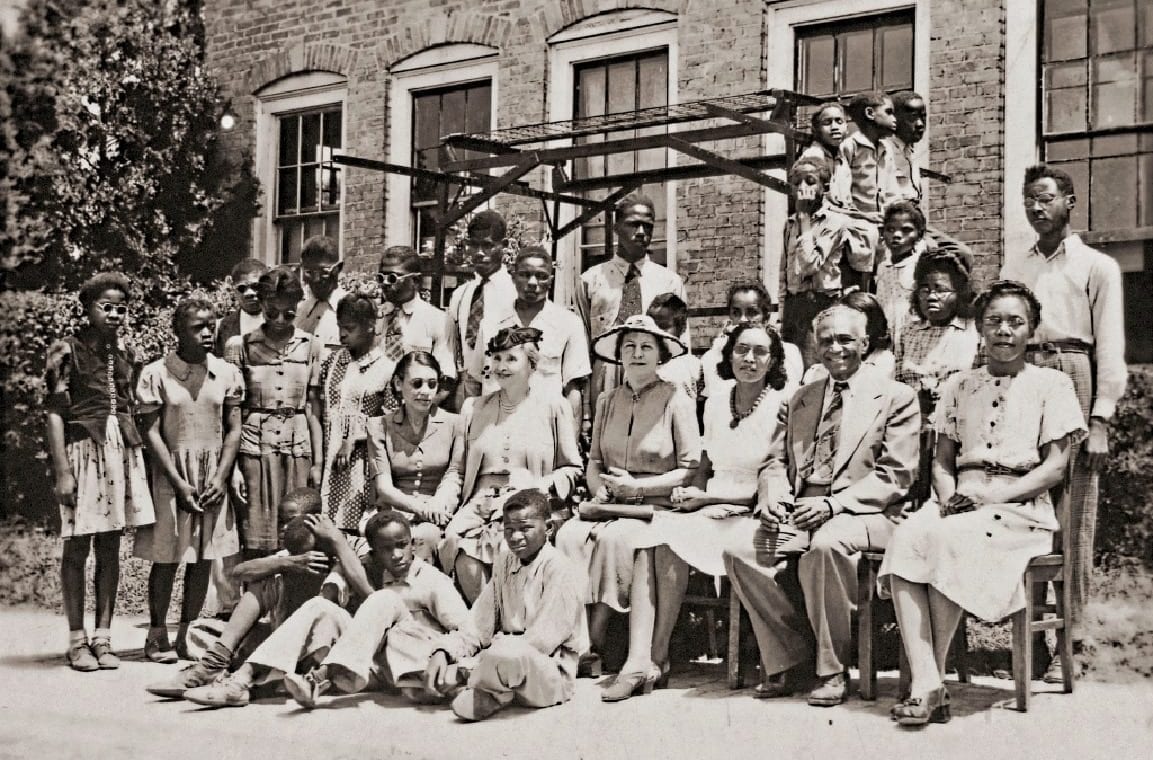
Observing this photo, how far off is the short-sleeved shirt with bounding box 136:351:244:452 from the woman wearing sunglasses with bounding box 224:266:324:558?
170mm

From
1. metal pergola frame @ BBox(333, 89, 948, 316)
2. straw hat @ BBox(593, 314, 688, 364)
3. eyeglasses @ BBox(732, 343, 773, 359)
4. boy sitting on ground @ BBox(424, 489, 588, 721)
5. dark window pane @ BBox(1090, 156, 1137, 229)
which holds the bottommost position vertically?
boy sitting on ground @ BBox(424, 489, 588, 721)

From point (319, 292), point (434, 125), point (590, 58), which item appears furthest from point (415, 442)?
point (434, 125)

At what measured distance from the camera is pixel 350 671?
5.43 m

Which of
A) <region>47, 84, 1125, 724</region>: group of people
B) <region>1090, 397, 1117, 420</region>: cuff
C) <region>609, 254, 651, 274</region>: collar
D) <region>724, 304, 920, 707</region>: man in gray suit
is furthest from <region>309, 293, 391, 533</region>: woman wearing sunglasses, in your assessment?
<region>1090, 397, 1117, 420</region>: cuff

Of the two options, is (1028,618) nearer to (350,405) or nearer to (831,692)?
(831,692)

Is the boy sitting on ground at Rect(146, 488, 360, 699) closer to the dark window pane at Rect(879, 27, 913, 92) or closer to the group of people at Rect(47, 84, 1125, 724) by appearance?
the group of people at Rect(47, 84, 1125, 724)

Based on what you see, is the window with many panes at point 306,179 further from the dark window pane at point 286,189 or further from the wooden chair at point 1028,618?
the wooden chair at point 1028,618

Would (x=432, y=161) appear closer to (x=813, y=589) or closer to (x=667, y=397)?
(x=667, y=397)

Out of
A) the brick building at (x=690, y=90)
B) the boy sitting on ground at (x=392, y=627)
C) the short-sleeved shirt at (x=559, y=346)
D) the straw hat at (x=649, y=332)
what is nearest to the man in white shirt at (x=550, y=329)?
the short-sleeved shirt at (x=559, y=346)

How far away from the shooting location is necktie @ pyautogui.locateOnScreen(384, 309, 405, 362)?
7473 millimetres

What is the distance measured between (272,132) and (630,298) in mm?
6525

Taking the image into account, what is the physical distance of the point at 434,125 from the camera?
12.0m

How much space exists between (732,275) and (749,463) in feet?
14.3

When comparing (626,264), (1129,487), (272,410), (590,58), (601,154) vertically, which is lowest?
(1129,487)
